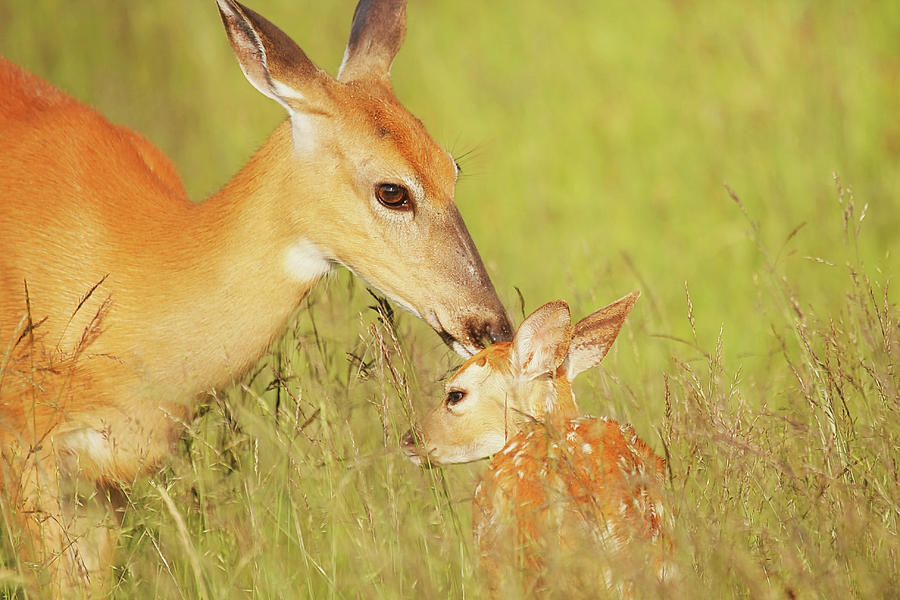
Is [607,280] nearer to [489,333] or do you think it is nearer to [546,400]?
[489,333]

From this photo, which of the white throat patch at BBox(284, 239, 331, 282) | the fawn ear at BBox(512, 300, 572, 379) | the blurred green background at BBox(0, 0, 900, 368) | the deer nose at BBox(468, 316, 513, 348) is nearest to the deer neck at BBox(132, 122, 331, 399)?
the white throat patch at BBox(284, 239, 331, 282)

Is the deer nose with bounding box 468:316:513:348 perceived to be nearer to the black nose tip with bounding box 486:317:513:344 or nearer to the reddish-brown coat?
the black nose tip with bounding box 486:317:513:344

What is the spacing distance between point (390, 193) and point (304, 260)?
346 millimetres

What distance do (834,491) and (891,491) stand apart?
5.4 inches

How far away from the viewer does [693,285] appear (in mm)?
6902

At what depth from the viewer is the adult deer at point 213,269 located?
3.86 meters

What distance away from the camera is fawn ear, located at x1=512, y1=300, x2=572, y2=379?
3459 mm

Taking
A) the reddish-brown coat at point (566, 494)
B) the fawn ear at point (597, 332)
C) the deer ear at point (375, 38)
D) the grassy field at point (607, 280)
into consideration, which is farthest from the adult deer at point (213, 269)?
the reddish-brown coat at point (566, 494)

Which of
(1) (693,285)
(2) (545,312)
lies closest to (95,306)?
(2) (545,312)

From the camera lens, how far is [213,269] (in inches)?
158

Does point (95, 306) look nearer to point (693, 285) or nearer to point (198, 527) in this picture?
point (198, 527)

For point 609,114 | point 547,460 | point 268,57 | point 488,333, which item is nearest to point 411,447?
point 488,333

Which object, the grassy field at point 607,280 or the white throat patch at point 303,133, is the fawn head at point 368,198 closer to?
the white throat patch at point 303,133

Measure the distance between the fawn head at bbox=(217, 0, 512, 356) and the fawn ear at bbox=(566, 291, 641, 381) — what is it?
26 centimetres
